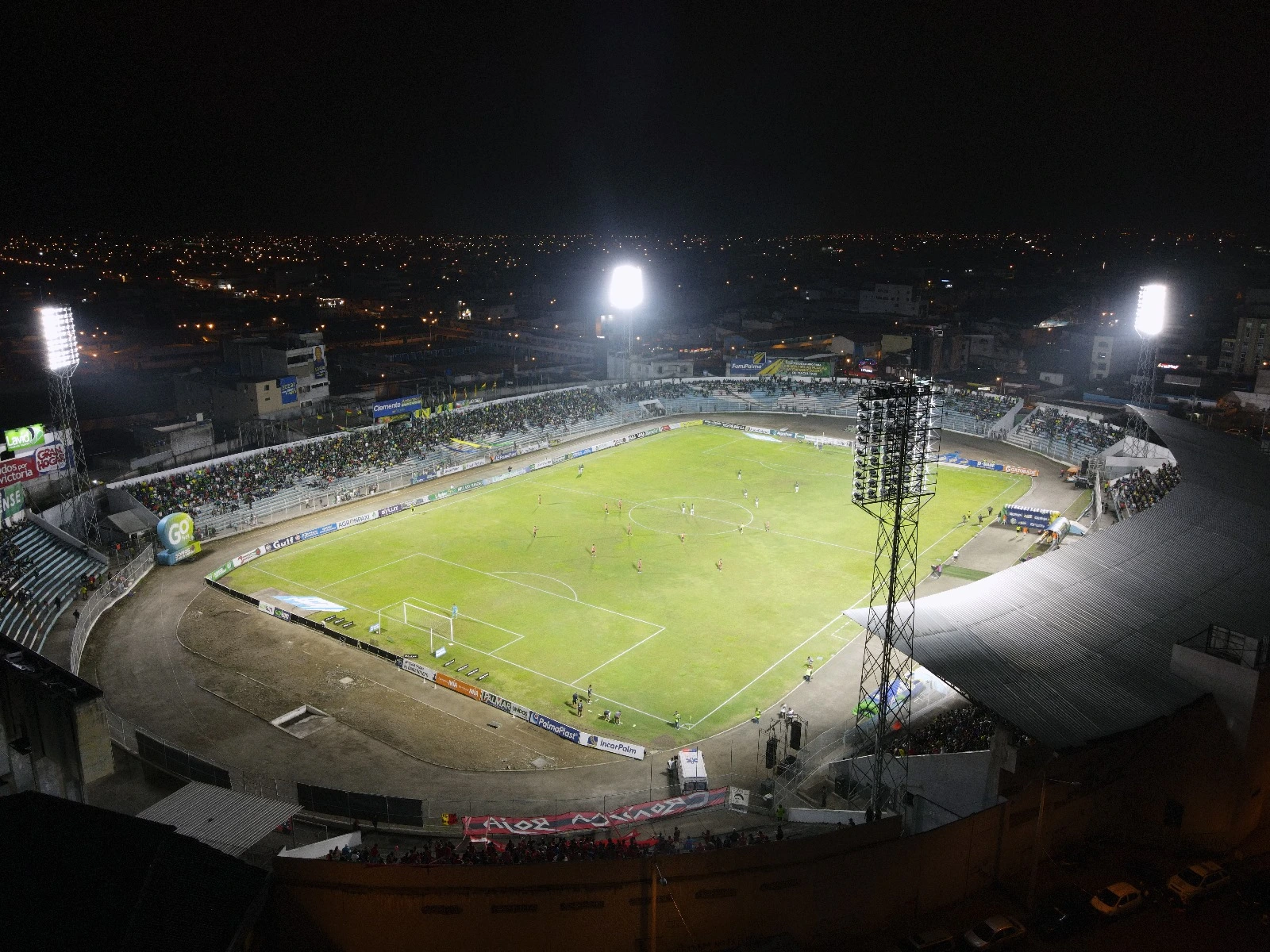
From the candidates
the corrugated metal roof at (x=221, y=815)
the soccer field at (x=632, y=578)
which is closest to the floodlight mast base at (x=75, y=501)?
the soccer field at (x=632, y=578)

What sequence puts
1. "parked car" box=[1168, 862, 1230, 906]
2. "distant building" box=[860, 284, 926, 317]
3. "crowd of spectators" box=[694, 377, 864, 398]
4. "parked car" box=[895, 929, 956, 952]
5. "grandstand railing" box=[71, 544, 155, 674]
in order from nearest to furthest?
"parked car" box=[895, 929, 956, 952] → "parked car" box=[1168, 862, 1230, 906] → "grandstand railing" box=[71, 544, 155, 674] → "crowd of spectators" box=[694, 377, 864, 398] → "distant building" box=[860, 284, 926, 317]

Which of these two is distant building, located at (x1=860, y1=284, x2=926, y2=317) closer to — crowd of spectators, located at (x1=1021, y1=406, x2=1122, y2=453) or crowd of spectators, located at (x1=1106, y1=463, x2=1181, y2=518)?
crowd of spectators, located at (x1=1021, y1=406, x2=1122, y2=453)

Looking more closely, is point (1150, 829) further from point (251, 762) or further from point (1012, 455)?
point (1012, 455)

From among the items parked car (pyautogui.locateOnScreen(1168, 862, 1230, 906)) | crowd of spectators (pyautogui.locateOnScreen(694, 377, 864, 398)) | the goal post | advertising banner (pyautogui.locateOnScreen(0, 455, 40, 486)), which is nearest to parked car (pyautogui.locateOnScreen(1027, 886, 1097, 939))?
parked car (pyautogui.locateOnScreen(1168, 862, 1230, 906))

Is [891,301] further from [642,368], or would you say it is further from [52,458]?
[52,458]

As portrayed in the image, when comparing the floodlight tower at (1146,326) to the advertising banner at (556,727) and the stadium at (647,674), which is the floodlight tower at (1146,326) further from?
the advertising banner at (556,727)

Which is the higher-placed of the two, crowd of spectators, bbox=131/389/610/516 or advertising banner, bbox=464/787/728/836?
crowd of spectators, bbox=131/389/610/516

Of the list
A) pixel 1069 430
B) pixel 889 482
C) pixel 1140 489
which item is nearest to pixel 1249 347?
pixel 1069 430

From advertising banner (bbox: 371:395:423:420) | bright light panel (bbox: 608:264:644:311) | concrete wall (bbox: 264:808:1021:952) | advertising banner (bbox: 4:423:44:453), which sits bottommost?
concrete wall (bbox: 264:808:1021:952)
